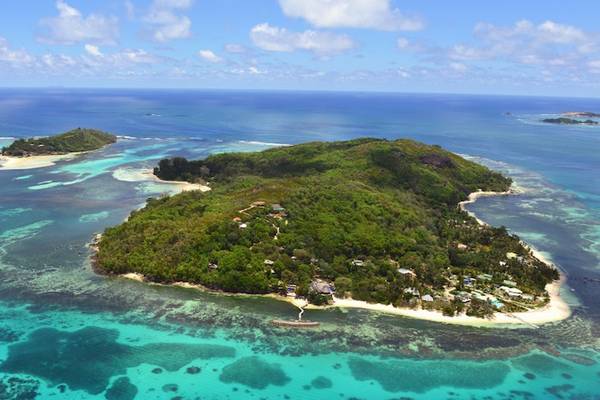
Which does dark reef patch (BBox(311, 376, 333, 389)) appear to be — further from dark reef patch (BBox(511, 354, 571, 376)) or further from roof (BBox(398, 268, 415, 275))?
roof (BBox(398, 268, 415, 275))

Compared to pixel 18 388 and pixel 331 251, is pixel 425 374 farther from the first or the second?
pixel 18 388

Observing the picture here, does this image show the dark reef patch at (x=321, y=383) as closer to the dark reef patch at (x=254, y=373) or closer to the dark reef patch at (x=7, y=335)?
the dark reef patch at (x=254, y=373)

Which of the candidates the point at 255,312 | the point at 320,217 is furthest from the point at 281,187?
the point at 255,312

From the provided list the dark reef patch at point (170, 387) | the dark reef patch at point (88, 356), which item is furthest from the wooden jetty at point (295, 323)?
the dark reef patch at point (170, 387)

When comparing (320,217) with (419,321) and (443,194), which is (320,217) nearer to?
(419,321)

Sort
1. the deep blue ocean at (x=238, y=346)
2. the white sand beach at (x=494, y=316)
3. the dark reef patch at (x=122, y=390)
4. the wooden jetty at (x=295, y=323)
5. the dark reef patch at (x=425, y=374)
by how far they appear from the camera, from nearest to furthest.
Result: 1. the dark reef patch at (x=122, y=390)
2. the deep blue ocean at (x=238, y=346)
3. the dark reef patch at (x=425, y=374)
4. the wooden jetty at (x=295, y=323)
5. the white sand beach at (x=494, y=316)
